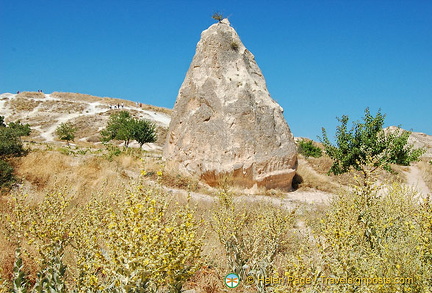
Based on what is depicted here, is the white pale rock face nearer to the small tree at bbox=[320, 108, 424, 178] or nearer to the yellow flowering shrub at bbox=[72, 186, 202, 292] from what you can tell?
the small tree at bbox=[320, 108, 424, 178]

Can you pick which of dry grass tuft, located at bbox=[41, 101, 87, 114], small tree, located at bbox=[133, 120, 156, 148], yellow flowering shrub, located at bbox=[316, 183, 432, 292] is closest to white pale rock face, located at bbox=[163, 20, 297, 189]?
yellow flowering shrub, located at bbox=[316, 183, 432, 292]

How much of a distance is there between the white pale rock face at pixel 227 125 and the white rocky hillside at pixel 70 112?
24.2 m

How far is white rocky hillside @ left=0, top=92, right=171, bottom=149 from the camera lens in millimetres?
45219

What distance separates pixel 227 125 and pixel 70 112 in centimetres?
4974

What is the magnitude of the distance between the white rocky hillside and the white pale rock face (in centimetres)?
2418

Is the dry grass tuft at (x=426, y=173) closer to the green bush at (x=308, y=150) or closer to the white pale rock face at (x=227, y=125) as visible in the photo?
the green bush at (x=308, y=150)

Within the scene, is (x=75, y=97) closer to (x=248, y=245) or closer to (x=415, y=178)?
(x=415, y=178)

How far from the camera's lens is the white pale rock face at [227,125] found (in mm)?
12555

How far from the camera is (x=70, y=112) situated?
2185 inches

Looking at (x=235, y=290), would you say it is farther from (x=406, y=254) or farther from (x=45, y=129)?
(x=45, y=129)

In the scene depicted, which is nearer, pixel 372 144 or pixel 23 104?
pixel 372 144

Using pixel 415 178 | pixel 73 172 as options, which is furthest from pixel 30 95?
pixel 415 178

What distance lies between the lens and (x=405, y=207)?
6734 millimetres

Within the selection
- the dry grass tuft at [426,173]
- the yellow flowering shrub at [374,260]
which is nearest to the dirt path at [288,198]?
the yellow flowering shrub at [374,260]
